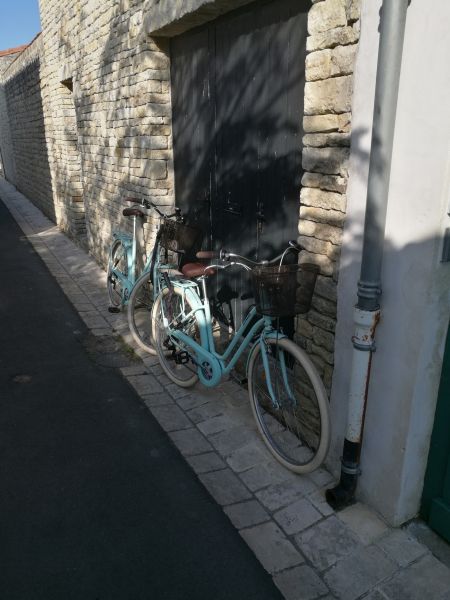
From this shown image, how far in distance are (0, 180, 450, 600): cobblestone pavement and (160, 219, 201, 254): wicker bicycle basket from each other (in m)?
1.17

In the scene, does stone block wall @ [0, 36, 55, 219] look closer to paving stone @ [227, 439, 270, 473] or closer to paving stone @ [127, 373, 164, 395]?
paving stone @ [127, 373, 164, 395]

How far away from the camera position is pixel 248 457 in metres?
3.13

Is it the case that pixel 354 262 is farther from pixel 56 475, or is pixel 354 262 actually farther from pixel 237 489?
pixel 56 475

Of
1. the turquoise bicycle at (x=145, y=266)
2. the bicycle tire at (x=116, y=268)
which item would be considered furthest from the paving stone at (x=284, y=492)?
the bicycle tire at (x=116, y=268)

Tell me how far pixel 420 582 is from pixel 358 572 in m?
0.28

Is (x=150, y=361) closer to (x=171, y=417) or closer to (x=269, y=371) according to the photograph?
(x=171, y=417)

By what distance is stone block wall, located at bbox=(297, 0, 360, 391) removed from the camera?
2.38m

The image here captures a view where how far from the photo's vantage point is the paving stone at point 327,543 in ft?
7.80

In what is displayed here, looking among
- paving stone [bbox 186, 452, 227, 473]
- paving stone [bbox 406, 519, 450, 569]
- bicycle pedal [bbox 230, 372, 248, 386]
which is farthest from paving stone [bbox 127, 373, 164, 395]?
paving stone [bbox 406, 519, 450, 569]

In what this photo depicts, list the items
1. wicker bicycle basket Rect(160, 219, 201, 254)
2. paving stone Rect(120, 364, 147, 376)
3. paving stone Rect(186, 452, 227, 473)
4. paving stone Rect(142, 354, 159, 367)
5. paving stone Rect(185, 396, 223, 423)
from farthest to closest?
paving stone Rect(142, 354, 159, 367) → paving stone Rect(120, 364, 147, 376) → wicker bicycle basket Rect(160, 219, 201, 254) → paving stone Rect(185, 396, 223, 423) → paving stone Rect(186, 452, 227, 473)

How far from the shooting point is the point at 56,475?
2980 millimetres

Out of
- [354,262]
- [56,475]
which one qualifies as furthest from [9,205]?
[354,262]

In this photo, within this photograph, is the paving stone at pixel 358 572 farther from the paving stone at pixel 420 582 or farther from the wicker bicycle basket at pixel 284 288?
the wicker bicycle basket at pixel 284 288

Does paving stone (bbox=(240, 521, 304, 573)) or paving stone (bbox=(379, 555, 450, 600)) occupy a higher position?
paving stone (bbox=(379, 555, 450, 600))
